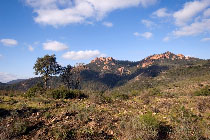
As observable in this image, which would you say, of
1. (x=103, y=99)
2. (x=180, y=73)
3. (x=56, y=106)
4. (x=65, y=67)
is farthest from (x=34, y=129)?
(x=180, y=73)

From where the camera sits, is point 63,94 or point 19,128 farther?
point 63,94

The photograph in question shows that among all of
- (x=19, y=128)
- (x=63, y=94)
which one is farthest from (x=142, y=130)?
(x=63, y=94)

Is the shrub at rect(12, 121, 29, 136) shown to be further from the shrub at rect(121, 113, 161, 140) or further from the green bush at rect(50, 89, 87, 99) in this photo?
the green bush at rect(50, 89, 87, 99)

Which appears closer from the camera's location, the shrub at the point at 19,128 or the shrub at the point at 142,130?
the shrub at the point at 142,130

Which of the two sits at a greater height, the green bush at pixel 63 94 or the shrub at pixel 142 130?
the green bush at pixel 63 94

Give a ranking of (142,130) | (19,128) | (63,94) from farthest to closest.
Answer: (63,94), (19,128), (142,130)

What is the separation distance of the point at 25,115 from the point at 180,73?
355ft

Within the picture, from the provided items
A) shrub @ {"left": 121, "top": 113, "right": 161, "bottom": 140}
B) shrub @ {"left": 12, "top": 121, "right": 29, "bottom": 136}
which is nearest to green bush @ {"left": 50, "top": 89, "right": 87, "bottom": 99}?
shrub @ {"left": 12, "top": 121, "right": 29, "bottom": 136}

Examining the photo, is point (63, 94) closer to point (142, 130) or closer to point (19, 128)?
point (19, 128)

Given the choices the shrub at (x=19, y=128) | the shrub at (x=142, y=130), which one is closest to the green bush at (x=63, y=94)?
the shrub at (x=19, y=128)

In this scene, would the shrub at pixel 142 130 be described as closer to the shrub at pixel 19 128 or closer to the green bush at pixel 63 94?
the shrub at pixel 19 128

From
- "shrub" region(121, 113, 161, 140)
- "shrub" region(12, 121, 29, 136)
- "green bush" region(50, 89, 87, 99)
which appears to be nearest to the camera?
"shrub" region(121, 113, 161, 140)

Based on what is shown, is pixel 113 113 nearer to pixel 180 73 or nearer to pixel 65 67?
pixel 65 67

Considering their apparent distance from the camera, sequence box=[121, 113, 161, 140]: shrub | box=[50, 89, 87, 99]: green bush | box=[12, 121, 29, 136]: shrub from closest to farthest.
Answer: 1. box=[121, 113, 161, 140]: shrub
2. box=[12, 121, 29, 136]: shrub
3. box=[50, 89, 87, 99]: green bush
